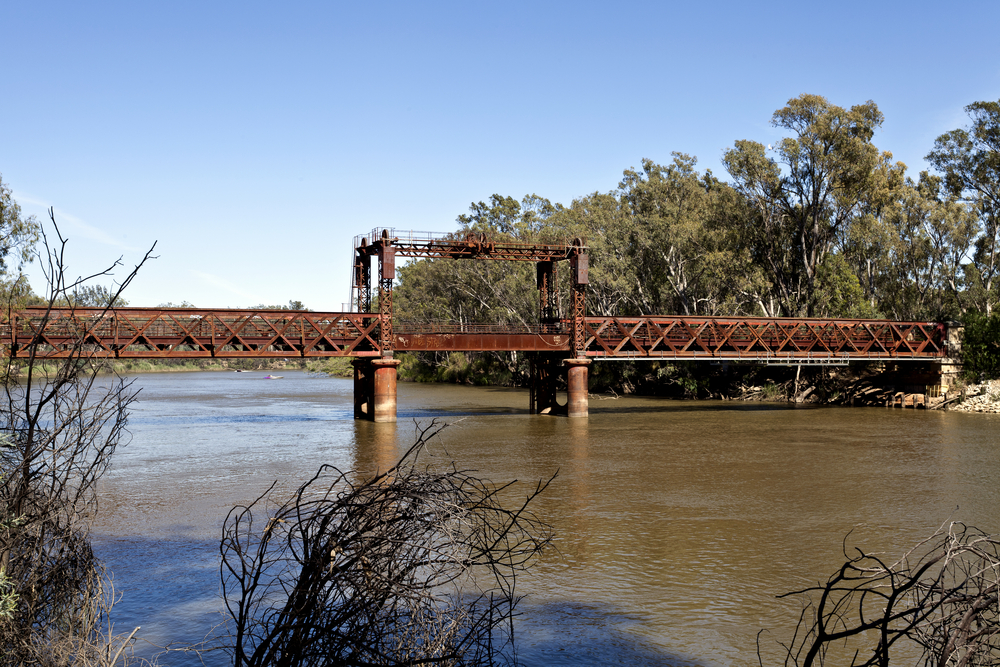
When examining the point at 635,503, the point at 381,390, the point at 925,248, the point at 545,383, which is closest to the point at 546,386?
the point at 545,383

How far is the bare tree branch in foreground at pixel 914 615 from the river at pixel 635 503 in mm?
652

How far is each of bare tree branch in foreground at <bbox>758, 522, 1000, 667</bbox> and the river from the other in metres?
0.65

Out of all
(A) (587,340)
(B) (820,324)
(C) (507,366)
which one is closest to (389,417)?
(A) (587,340)

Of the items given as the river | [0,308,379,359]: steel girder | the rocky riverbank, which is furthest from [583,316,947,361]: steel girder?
[0,308,379,359]: steel girder

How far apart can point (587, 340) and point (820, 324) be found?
12672mm

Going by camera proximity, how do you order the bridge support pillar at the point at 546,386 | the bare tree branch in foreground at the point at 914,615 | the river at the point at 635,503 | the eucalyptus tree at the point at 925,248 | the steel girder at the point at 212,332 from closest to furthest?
the bare tree branch in foreground at the point at 914,615, the river at the point at 635,503, the steel girder at the point at 212,332, the bridge support pillar at the point at 546,386, the eucalyptus tree at the point at 925,248

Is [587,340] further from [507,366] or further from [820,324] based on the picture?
[507,366]

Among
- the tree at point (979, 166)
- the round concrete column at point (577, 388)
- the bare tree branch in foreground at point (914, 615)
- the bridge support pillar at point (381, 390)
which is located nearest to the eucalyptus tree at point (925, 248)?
the tree at point (979, 166)

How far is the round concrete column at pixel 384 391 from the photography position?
33.2m

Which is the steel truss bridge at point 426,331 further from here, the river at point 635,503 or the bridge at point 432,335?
the river at point 635,503

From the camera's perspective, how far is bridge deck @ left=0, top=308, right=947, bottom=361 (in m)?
31.4

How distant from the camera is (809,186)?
155 ft

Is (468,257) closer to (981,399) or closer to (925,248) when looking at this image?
(981,399)

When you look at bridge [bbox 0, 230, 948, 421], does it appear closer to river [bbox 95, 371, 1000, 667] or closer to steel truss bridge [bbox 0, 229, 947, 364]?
steel truss bridge [bbox 0, 229, 947, 364]
